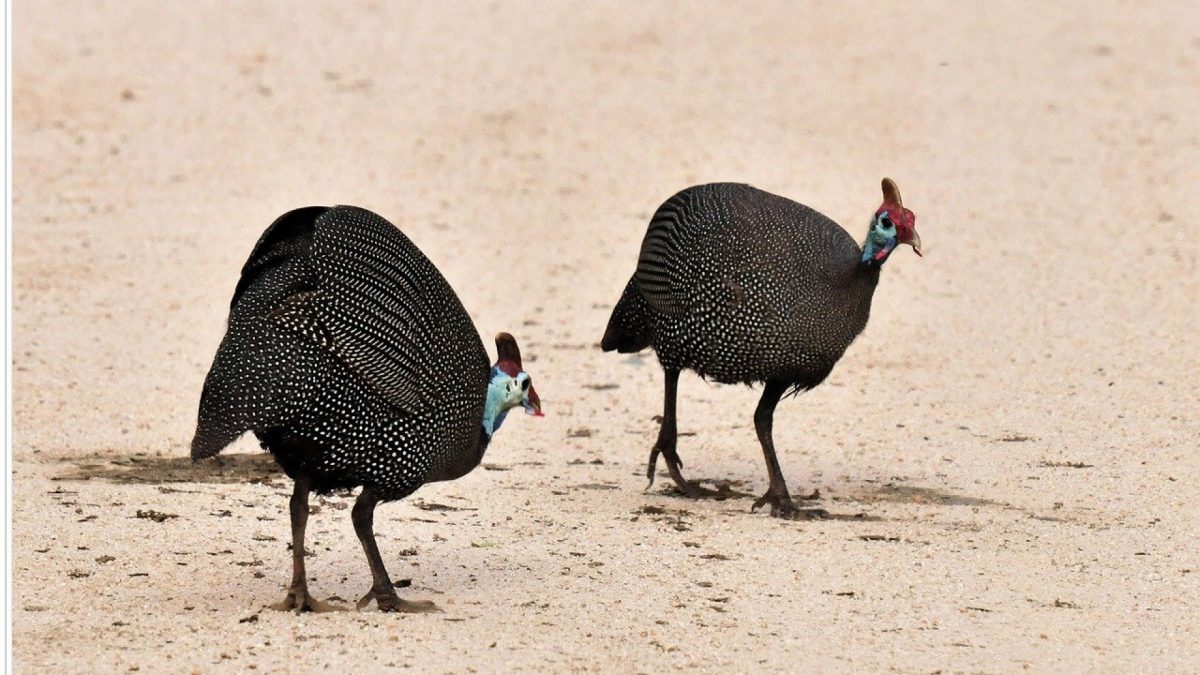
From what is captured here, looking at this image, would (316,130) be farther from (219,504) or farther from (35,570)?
(35,570)

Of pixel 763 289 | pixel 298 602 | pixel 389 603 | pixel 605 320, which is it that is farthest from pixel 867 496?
pixel 605 320

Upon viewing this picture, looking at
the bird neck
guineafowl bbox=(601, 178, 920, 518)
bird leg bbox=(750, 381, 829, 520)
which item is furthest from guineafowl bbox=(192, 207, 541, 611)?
bird leg bbox=(750, 381, 829, 520)

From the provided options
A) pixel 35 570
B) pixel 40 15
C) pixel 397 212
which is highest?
pixel 40 15

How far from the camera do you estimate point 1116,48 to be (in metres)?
16.3

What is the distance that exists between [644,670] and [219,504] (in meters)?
2.42

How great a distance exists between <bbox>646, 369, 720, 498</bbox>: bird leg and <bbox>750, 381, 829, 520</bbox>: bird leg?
0.38m

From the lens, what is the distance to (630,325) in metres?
8.36

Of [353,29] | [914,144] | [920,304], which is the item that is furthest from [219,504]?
[353,29]

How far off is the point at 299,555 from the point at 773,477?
7.84ft

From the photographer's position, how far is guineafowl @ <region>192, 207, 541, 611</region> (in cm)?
580

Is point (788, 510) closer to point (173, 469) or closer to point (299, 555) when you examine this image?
point (299, 555)

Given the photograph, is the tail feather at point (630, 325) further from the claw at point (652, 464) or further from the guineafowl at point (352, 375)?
the guineafowl at point (352, 375)

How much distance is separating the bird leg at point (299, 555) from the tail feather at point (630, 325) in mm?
2504

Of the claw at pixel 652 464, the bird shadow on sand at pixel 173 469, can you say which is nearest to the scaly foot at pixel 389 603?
the bird shadow on sand at pixel 173 469
